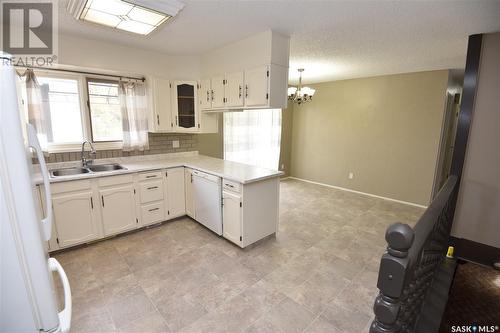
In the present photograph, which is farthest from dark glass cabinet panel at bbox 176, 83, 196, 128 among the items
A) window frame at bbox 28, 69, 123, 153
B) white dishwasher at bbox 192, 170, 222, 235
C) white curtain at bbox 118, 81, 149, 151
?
window frame at bbox 28, 69, 123, 153

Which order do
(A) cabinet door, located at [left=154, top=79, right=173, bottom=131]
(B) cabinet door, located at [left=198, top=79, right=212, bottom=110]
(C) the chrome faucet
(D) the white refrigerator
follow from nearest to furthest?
(D) the white refrigerator, (C) the chrome faucet, (A) cabinet door, located at [left=154, top=79, right=173, bottom=131], (B) cabinet door, located at [left=198, top=79, right=212, bottom=110]


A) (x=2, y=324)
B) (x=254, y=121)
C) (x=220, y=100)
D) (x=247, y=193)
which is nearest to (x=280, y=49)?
(x=220, y=100)

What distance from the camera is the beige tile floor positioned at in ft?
5.84

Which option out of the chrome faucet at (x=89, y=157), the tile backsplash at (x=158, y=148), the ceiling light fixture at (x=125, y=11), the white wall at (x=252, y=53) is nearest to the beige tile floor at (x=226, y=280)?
the chrome faucet at (x=89, y=157)

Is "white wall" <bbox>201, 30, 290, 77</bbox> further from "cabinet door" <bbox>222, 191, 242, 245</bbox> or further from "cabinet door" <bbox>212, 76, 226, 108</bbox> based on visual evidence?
"cabinet door" <bbox>222, 191, 242, 245</bbox>

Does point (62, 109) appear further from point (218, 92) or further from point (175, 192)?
point (218, 92)

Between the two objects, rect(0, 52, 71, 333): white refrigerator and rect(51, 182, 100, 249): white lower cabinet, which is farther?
rect(51, 182, 100, 249): white lower cabinet

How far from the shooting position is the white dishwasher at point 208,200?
288cm

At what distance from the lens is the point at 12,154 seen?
0.79 m

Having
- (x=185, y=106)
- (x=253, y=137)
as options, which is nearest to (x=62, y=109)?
(x=185, y=106)

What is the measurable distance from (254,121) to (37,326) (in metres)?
4.46

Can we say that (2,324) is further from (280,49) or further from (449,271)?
(449,271)

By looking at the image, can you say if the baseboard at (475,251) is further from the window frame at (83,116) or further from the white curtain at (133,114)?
the window frame at (83,116)

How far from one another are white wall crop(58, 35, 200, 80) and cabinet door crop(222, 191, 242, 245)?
6.93 feet
